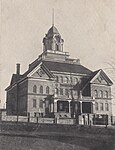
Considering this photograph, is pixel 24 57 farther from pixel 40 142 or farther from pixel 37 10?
pixel 40 142

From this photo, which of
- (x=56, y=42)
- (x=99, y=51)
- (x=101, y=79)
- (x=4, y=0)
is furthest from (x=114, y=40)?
(x=4, y=0)

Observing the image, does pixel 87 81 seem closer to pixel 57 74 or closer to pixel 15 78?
pixel 57 74

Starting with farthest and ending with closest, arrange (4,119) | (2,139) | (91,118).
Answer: (91,118)
(4,119)
(2,139)

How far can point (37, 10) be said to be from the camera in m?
3.25

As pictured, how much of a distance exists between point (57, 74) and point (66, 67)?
13cm

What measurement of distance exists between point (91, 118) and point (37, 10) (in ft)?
4.49

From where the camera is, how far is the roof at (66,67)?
3402 millimetres

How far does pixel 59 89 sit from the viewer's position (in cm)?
332

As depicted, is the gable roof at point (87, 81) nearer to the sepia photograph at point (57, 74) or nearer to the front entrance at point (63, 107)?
the sepia photograph at point (57, 74)

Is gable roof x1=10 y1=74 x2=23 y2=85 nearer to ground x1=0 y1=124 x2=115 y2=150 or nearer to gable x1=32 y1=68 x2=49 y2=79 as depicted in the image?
gable x1=32 y1=68 x2=49 y2=79

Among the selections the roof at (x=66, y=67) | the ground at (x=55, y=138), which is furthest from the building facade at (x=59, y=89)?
the ground at (x=55, y=138)

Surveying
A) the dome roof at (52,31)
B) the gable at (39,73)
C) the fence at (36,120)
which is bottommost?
the fence at (36,120)

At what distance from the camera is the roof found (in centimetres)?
340

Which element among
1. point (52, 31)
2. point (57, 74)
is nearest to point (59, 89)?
Answer: point (57, 74)
